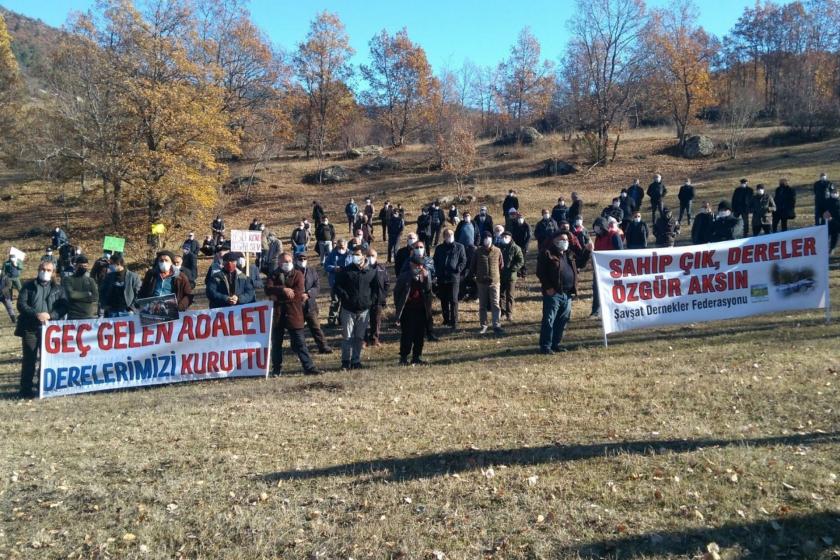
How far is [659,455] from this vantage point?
236 inches

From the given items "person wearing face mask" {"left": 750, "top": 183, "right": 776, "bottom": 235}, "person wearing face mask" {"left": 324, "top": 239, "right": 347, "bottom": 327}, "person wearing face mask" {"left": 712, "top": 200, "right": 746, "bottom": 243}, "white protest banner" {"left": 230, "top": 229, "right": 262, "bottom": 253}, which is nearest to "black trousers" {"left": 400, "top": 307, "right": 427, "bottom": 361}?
"person wearing face mask" {"left": 324, "top": 239, "right": 347, "bottom": 327}

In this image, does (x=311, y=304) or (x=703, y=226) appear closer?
(x=311, y=304)

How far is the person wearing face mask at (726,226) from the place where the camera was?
15008 mm

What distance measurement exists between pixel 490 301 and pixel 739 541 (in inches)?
331

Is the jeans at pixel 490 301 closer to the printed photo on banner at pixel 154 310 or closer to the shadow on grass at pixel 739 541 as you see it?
the printed photo on banner at pixel 154 310

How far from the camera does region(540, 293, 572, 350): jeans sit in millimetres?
10516

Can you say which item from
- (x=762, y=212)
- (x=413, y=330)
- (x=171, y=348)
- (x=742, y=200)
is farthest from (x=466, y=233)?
(x=742, y=200)

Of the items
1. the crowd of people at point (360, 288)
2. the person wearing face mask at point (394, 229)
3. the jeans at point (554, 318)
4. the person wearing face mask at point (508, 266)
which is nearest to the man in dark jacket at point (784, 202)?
the crowd of people at point (360, 288)

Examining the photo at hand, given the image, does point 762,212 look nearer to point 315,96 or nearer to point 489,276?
point 489,276

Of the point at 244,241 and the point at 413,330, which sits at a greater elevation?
the point at 244,241

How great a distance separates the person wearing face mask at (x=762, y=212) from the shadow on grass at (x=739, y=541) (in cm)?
1464

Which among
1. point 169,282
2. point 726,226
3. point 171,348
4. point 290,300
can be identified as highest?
point 726,226

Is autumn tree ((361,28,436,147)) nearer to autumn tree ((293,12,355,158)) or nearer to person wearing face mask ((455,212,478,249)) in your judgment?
autumn tree ((293,12,355,158))

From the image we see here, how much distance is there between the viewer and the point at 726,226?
1508 cm
